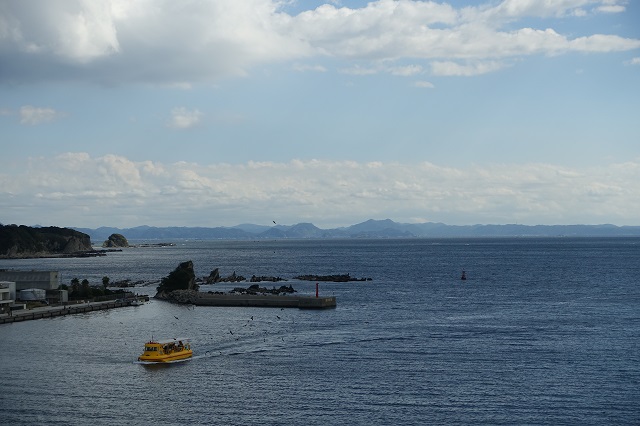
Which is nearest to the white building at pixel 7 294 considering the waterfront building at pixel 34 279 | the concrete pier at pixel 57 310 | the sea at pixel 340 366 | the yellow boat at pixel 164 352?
the concrete pier at pixel 57 310

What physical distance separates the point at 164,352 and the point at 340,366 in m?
15.9

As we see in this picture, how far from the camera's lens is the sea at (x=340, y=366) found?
46594mm

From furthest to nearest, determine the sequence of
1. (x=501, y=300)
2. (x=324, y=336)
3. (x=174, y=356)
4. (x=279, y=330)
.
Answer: (x=501, y=300) < (x=279, y=330) < (x=324, y=336) < (x=174, y=356)

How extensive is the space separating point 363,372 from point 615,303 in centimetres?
6002

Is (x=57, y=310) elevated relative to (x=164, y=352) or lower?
elevated

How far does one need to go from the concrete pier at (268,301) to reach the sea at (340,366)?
2.75 meters

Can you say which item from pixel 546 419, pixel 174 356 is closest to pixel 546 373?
pixel 546 419

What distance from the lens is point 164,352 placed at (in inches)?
2494

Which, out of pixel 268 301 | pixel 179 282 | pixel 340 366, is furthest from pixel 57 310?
pixel 340 366

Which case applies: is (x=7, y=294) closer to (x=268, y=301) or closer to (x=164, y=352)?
(x=268, y=301)

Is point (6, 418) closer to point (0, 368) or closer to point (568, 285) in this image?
point (0, 368)

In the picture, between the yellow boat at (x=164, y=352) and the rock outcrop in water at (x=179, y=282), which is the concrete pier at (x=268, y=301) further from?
the yellow boat at (x=164, y=352)

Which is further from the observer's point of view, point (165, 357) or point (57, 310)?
point (57, 310)

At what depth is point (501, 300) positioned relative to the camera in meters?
110
